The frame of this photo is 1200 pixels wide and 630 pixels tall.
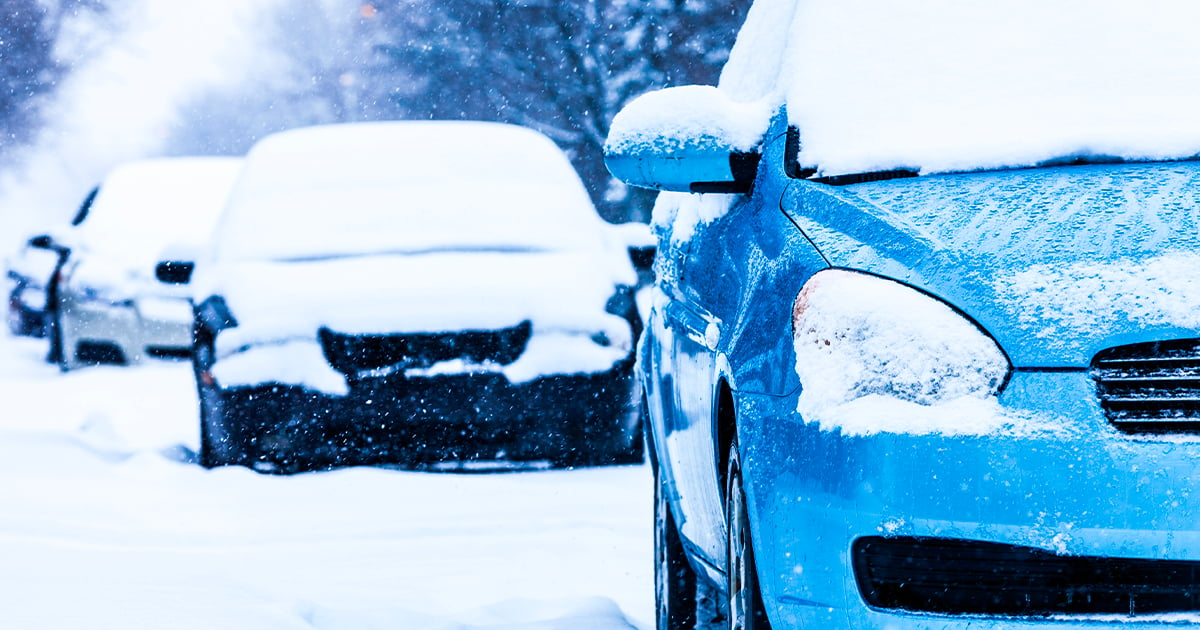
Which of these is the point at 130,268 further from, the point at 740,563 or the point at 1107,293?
→ the point at 1107,293

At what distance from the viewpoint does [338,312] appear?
7.41 metres

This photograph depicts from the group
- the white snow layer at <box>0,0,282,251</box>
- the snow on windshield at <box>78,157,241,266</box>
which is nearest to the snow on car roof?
the snow on windshield at <box>78,157,241,266</box>

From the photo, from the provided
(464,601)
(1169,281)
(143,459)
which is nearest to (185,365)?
(143,459)

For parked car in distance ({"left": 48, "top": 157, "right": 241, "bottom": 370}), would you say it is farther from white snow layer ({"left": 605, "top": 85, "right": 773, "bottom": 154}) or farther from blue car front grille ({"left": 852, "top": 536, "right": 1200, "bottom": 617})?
blue car front grille ({"left": 852, "top": 536, "right": 1200, "bottom": 617})

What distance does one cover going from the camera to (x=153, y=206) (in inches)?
556

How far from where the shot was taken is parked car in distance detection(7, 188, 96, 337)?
1391cm

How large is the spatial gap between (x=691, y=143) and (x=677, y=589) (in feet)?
4.66

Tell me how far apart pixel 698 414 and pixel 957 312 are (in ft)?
3.25

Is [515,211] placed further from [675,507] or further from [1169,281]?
[1169,281]

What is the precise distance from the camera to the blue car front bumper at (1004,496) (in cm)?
254

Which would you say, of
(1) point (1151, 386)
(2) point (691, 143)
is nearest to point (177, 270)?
(2) point (691, 143)

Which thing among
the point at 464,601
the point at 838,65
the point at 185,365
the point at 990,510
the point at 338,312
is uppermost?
the point at 838,65

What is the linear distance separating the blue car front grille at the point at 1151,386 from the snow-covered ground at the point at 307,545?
2.62 m

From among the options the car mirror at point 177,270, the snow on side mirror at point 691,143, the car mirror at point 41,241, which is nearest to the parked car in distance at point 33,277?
the car mirror at point 41,241
